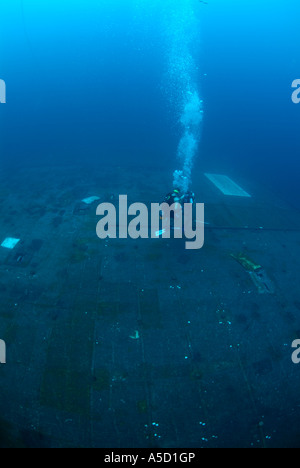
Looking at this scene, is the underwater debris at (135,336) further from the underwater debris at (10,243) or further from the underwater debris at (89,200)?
the underwater debris at (89,200)

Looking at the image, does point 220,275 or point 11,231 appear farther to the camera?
point 11,231

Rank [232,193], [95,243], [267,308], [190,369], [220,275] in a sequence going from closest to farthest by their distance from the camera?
[190,369] → [267,308] → [220,275] → [95,243] → [232,193]

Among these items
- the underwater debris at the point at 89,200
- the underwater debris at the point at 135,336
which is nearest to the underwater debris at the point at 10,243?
the underwater debris at the point at 89,200

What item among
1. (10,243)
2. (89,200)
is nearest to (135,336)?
(10,243)

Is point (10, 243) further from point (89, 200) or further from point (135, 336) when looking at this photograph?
point (135, 336)

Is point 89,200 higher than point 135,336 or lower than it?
higher

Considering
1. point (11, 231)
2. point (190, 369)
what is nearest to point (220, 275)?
point (190, 369)

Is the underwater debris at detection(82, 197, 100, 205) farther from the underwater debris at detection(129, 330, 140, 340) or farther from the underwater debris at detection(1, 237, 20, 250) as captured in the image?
the underwater debris at detection(129, 330, 140, 340)

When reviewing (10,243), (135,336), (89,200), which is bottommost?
(135,336)

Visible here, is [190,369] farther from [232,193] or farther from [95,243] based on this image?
[232,193]

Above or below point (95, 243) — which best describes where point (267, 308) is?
below
